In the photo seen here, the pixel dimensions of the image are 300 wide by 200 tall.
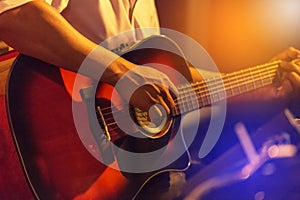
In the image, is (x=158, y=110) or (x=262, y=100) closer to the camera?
(x=158, y=110)

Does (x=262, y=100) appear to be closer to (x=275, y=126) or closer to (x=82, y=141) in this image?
(x=275, y=126)

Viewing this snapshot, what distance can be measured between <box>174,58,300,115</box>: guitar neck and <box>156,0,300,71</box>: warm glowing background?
171 millimetres

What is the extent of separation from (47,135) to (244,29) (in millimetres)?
723

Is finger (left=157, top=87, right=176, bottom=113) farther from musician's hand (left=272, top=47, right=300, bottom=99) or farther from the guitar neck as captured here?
musician's hand (left=272, top=47, right=300, bottom=99)

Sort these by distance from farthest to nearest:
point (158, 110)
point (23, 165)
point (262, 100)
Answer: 1. point (262, 100)
2. point (158, 110)
3. point (23, 165)

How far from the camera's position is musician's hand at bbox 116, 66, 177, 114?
2.56 ft

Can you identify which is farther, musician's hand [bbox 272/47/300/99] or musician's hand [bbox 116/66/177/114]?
musician's hand [bbox 272/47/300/99]

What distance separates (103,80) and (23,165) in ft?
0.72

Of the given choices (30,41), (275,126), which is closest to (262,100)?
(275,126)

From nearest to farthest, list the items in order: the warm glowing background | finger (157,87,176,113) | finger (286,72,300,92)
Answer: finger (157,87,176,113) → finger (286,72,300,92) → the warm glowing background

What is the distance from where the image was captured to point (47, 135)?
72 cm

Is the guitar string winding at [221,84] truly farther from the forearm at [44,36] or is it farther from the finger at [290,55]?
the forearm at [44,36]

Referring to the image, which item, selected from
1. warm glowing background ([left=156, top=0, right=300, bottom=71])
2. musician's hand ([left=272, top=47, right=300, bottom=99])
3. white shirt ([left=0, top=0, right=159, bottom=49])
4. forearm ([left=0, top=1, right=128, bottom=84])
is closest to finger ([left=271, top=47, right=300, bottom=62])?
musician's hand ([left=272, top=47, right=300, bottom=99])

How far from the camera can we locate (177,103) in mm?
839
